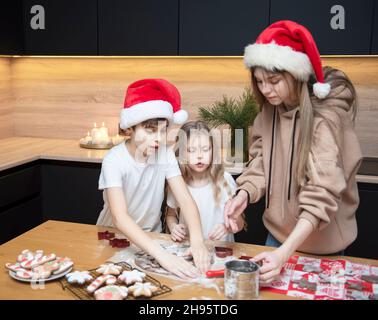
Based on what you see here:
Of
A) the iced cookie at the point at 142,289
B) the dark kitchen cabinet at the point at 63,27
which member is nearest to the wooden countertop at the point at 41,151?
the dark kitchen cabinet at the point at 63,27

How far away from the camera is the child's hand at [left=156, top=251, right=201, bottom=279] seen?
48.1 inches

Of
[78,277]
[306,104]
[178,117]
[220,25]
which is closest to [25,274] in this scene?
[78,277]

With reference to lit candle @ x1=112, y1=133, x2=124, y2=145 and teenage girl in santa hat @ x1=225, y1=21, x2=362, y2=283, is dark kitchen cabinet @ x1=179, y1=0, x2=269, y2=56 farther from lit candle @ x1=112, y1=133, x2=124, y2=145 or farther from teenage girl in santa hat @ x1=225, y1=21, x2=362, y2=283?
teenage girl in santa hat @ x1=225, y1=21, x2=362, y2=283

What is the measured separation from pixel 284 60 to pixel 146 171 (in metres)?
0.68

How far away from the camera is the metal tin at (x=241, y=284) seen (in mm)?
1089

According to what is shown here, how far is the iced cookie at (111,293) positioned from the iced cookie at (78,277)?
69 mm

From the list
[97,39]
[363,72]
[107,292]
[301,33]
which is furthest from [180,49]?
[107,292]

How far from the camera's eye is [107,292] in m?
1.09

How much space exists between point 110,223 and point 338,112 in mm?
986

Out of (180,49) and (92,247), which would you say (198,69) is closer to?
(180,49)

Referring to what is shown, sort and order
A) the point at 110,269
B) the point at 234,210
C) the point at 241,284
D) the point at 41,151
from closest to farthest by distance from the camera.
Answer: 1. the point at 241,284
2. the point at 110,269
3. the point at 234,210
4. the point at 41,151

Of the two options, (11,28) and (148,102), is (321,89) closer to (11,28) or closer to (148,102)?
(148,102)

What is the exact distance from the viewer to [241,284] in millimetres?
1093

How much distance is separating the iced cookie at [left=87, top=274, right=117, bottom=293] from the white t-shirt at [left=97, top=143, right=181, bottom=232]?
57cm
